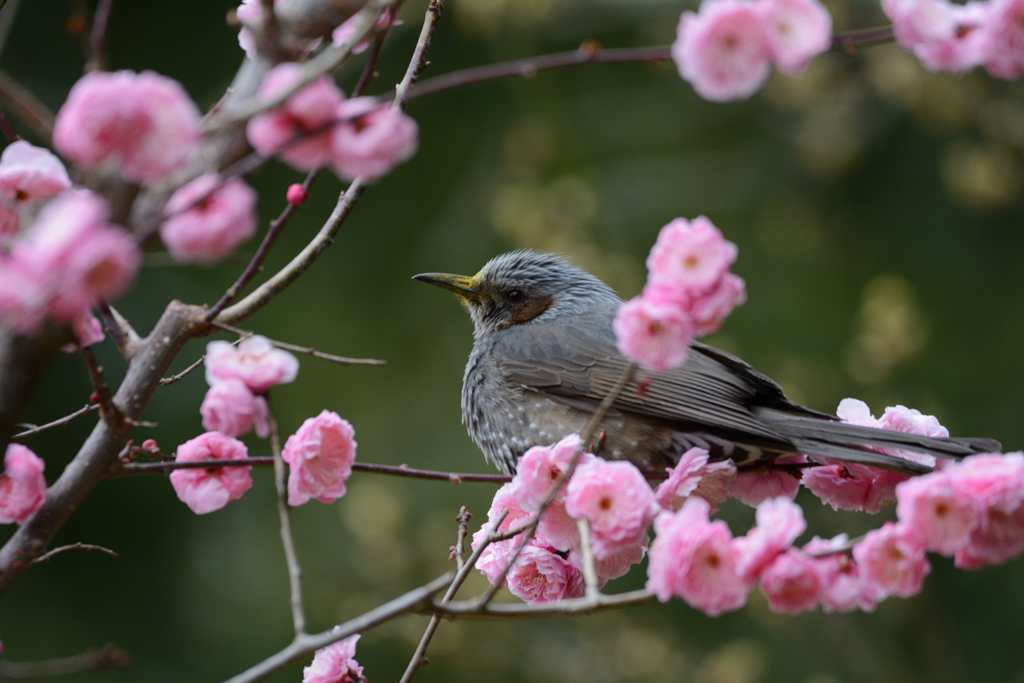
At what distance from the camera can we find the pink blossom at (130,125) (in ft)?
3.00

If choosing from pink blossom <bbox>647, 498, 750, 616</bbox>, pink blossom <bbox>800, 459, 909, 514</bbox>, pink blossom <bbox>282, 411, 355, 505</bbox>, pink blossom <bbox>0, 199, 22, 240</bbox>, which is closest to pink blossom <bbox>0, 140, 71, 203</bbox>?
pink blossom <bbox>0, 199, 22, 240</bbox>

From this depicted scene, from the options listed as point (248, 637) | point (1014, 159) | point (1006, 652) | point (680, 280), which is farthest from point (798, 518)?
point (248, 637)

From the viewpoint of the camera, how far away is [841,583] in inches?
50.1

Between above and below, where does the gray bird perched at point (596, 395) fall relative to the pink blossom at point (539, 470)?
below

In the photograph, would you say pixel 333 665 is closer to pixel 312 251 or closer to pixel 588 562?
pixel 588 562

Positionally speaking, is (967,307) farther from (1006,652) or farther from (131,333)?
(131,333)

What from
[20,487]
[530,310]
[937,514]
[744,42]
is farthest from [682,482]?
[530,310]

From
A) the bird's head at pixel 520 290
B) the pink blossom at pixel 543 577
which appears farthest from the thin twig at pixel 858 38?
the bird's head at pixel 520 290

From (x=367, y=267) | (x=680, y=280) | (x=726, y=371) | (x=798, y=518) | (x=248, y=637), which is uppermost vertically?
(x=680, y=280)

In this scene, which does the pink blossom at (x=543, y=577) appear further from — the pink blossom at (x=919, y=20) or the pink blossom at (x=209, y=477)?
the pink blossom at (x=919, y=20)

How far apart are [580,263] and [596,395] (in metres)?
2.09

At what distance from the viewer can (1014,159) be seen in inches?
198

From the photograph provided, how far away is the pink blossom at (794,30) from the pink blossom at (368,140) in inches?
20.2

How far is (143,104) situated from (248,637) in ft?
20.5
